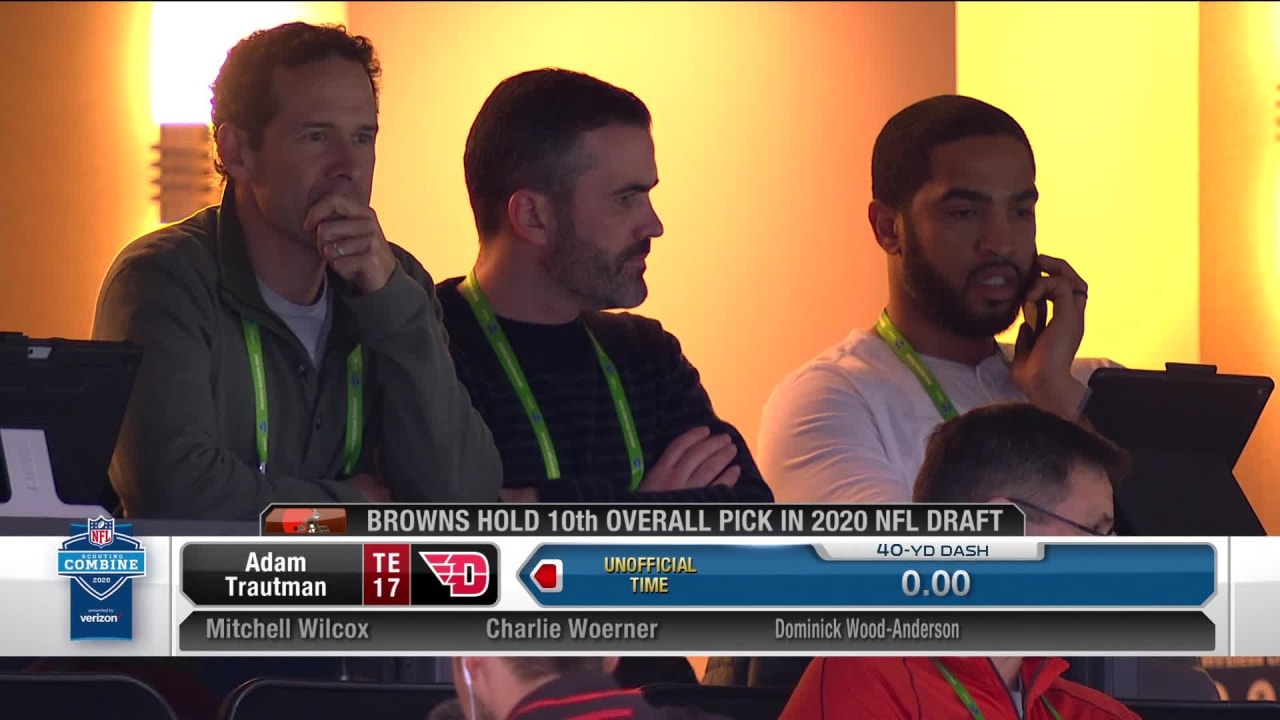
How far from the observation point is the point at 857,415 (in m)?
1.95

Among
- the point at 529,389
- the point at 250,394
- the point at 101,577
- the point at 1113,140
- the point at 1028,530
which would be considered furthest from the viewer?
the point at 1113,140

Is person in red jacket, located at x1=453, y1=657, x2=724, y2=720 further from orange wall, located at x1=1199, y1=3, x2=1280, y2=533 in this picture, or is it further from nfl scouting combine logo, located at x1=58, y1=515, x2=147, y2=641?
orange wall, located at x1=1199, y1=3, x2=1280, y2=533

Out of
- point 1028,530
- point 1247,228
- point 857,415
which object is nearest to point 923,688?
point 1028,530

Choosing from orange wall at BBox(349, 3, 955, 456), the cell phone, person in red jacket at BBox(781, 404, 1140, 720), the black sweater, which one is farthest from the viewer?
the cell phone

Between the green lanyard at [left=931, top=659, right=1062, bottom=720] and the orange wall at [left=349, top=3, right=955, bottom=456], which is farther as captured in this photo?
the orange wall at [left=349, top=3, right=955, bottom=456]

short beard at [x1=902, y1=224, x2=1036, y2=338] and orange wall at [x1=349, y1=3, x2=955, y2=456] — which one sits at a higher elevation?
orange wall at [x1=349, y1=3, x2=955, y2=456]

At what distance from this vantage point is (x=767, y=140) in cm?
252

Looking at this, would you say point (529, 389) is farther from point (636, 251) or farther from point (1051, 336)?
point (1051, 336)

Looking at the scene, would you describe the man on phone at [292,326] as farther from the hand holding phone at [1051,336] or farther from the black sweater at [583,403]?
the hand holding phone at [1051,336]

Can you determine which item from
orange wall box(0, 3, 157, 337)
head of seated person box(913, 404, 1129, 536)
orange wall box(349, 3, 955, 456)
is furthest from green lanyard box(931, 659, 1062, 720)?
orange wall box(0, 3, 157, 337)

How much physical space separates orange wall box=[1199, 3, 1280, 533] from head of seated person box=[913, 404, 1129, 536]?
7.5 inches

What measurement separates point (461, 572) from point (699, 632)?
0.76 feet

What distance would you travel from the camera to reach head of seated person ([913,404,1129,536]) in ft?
5.16

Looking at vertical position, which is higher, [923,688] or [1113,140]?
[1113,140]
